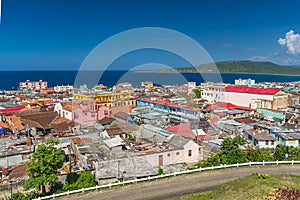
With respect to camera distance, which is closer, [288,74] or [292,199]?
[292,199]

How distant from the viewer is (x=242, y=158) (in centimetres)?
952

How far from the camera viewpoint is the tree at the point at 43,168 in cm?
796

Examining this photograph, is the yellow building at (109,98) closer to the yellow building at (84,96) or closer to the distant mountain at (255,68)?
the yellow building at (84,96)

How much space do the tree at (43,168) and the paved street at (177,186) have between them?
159cm

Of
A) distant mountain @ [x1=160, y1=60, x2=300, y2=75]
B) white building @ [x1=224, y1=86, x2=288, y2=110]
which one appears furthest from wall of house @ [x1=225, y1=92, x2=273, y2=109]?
distant mountain @ [x1=160, y1=60, x2=300, y2=75]

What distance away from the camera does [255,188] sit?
21.3 feet

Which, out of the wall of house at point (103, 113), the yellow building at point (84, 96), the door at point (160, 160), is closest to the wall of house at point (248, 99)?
the wall of house at point (103, 113)

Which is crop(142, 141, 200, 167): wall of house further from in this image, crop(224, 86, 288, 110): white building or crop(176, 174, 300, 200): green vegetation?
crop(224, 86, 288, 110): white building

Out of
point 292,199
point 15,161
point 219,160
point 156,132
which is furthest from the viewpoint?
point 156,132

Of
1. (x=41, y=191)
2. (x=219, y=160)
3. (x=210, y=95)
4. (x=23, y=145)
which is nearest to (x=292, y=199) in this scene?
(x=219, y=160)

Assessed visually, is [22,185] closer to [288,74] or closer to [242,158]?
[242,158]

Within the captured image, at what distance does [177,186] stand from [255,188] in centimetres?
215

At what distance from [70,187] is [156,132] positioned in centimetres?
705

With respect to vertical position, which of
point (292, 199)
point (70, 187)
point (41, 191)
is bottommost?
point (41, 191)
